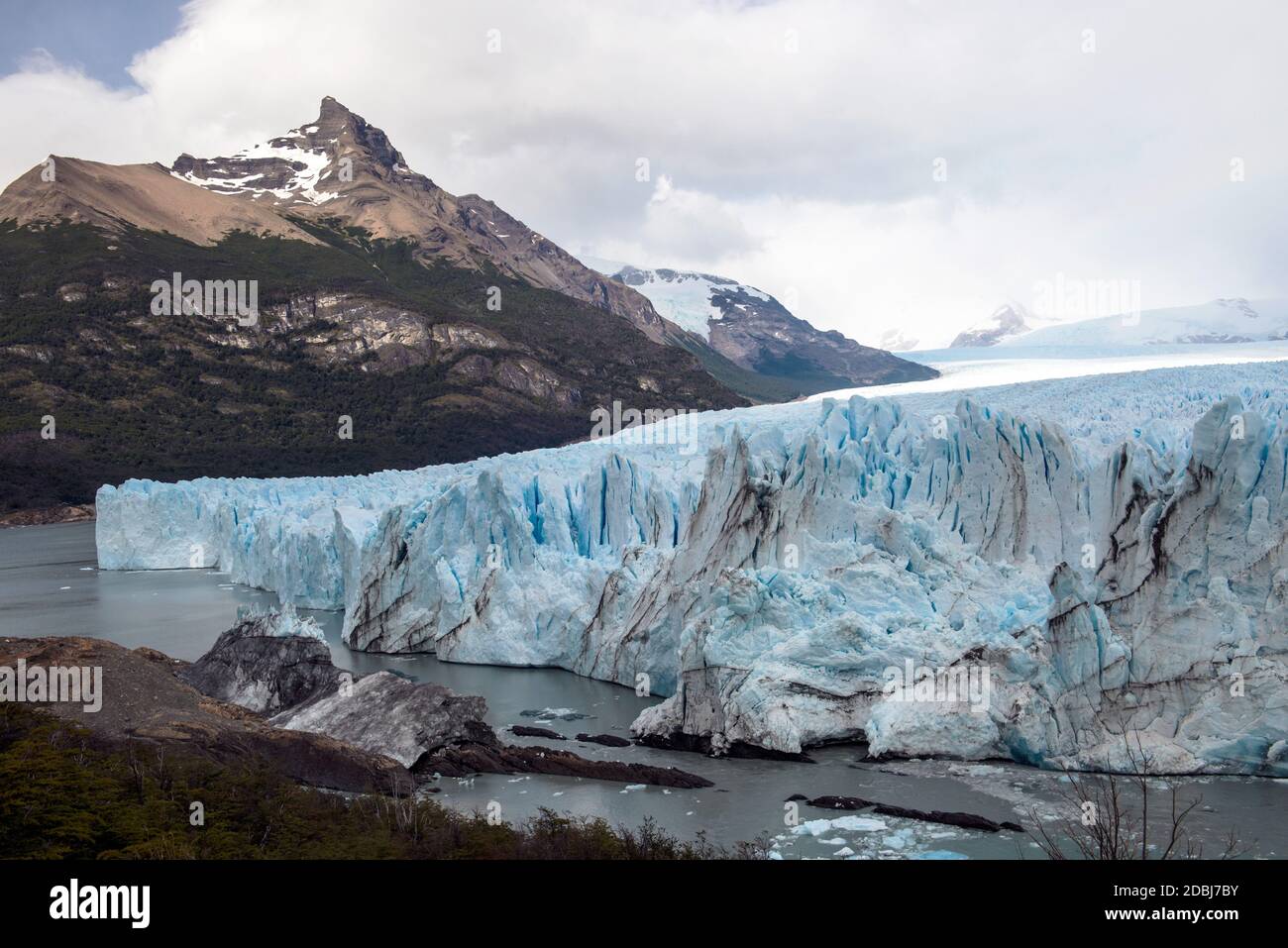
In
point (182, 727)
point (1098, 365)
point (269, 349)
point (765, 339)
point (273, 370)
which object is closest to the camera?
point (182, 727)

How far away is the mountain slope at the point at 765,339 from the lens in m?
112

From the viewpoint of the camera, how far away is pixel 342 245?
93.2 m

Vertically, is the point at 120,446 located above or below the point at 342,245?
below

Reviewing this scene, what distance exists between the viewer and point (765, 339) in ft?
415

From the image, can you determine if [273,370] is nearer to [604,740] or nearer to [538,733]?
[538,733]

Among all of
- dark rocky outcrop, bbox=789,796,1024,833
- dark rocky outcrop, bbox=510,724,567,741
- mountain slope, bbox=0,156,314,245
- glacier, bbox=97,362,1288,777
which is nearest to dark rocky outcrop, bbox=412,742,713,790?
dark rocky outcrop, bbox=510,724,567,741

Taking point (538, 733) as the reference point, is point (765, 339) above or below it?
above

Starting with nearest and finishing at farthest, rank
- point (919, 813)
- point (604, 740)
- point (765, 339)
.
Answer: point (919, 813) < point (604, 740) < point (765, 339)

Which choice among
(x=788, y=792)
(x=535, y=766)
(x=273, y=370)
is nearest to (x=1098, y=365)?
(x=788, y=792)

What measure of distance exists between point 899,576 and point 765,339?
375 ft

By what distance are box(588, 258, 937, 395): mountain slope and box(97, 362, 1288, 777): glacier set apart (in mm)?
81425
